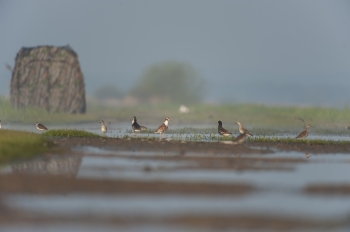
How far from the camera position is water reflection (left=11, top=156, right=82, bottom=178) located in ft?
63.8

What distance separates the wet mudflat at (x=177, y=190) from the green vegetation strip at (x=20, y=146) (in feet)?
1.78

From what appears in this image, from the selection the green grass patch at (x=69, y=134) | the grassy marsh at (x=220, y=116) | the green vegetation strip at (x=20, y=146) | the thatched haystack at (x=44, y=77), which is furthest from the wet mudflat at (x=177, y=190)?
the thatched haystack at (x=44, y=77)

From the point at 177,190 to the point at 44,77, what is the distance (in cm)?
3112

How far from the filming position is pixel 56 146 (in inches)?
992

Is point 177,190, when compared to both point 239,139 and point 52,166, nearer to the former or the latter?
point 52,166

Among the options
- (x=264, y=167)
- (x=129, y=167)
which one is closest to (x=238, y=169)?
(x=264, y=167)

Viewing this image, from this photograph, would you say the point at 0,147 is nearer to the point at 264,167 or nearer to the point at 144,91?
the point at 264,167

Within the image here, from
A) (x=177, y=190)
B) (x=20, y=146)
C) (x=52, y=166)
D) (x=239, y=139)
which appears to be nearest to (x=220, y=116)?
(x=239, y=139)

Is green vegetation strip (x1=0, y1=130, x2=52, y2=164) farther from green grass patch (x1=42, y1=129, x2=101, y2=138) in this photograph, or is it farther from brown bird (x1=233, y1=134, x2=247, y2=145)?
brown bird (x1=233, y1=134, x2=247, y2=145)

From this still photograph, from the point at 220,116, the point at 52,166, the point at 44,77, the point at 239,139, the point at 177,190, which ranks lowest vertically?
the point at 177,190

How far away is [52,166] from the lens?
2091cm

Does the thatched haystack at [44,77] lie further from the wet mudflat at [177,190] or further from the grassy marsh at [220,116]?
Result: the wet mudflat at [177,190]

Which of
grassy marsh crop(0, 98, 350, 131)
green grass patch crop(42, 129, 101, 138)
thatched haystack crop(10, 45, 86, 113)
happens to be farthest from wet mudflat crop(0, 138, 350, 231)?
thatched haystack crop(10, 45, 86, 113)

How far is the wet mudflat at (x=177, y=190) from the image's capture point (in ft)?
45.8
